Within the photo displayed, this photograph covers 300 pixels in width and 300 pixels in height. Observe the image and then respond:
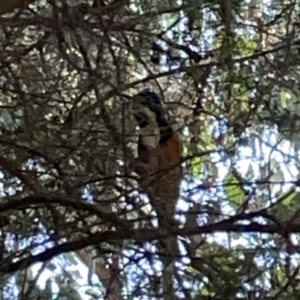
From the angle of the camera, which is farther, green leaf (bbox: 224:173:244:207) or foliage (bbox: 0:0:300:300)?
green leaf (bbox: 224:173:244:207)

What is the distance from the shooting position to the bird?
1.81m

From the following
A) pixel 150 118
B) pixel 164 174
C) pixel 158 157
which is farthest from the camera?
pixel 158 157

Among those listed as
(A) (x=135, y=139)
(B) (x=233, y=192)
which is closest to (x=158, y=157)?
(A) (x=135, y=139)

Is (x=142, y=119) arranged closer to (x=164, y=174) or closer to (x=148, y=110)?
(x=148, y=110)

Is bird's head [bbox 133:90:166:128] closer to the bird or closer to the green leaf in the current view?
the bird

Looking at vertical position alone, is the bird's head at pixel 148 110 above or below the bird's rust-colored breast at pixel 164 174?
above

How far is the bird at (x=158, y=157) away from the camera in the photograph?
71.4 inches

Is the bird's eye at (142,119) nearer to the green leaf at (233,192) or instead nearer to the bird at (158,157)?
the bird at (158,157)

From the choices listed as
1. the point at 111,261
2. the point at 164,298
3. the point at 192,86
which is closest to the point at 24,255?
the point at 111,261

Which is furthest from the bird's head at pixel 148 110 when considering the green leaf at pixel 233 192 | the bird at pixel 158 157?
the green leaf at pixel 233 192

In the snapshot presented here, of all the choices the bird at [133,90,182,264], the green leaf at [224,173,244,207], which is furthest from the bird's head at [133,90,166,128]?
the green leaf at [224,173,244,207]

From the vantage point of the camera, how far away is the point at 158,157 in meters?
2.07

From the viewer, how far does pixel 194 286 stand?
1830 mm

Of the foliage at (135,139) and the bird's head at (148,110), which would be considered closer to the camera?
the foliage at (135,139)
